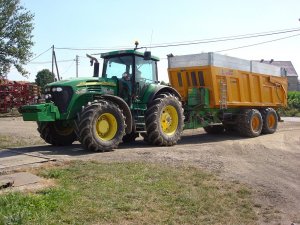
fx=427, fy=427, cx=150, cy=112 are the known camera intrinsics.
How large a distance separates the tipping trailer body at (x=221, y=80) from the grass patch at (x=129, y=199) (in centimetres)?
626

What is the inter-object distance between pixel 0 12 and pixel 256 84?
27525mm

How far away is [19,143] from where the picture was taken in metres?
12.6

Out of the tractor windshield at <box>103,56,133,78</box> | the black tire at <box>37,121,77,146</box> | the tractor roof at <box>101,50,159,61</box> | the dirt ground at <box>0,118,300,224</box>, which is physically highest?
the tractor roof at <box>101,50,159,61</box>

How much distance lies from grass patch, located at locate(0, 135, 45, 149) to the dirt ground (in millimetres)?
1708

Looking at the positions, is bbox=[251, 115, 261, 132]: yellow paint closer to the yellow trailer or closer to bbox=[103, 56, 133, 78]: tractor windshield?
the yellow trailer

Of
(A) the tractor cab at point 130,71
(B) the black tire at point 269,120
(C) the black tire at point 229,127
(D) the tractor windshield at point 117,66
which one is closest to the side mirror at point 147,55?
(A) the tractor cab at point 130,71

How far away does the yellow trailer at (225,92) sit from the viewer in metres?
13.9

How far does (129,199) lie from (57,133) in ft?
18.3

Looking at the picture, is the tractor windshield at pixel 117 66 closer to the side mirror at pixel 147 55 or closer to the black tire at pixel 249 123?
the side mirror at pixel 147 55

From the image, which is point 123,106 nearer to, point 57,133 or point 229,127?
point 57,133

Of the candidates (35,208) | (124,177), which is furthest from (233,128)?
(35,208)

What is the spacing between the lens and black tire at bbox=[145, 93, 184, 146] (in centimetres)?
1126

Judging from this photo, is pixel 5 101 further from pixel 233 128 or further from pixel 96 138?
pixel 96 138

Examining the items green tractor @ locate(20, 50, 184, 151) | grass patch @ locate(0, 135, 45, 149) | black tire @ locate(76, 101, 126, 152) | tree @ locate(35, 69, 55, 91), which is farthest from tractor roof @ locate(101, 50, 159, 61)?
tree @ locate(35, 69, 55, 91)
